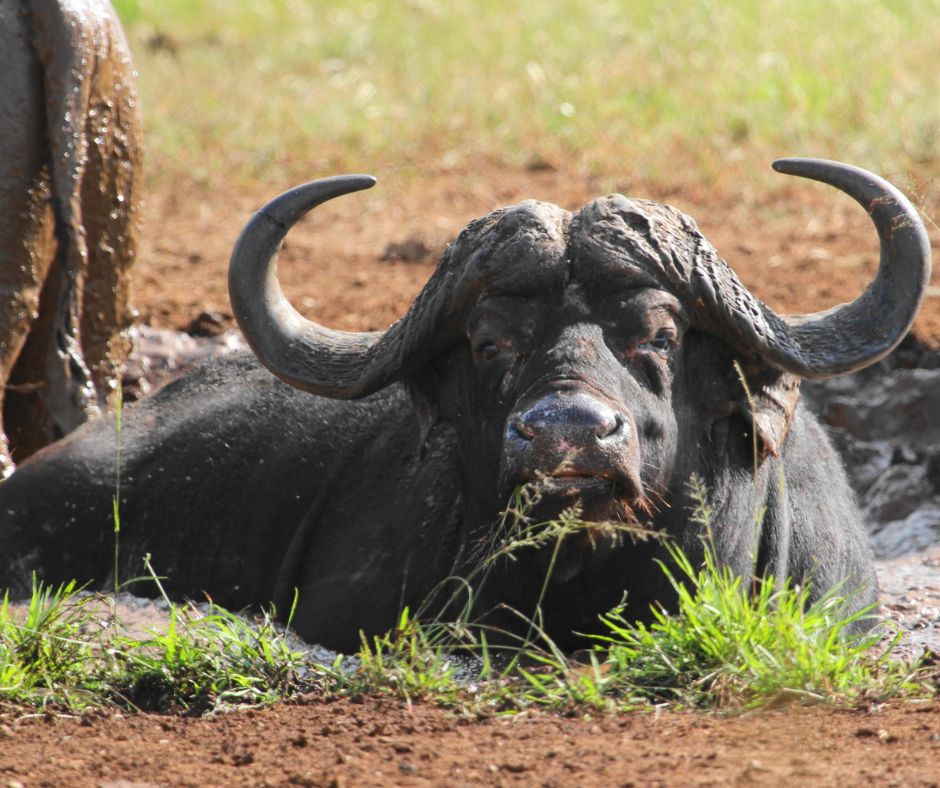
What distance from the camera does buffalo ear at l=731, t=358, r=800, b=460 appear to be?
14.9ft

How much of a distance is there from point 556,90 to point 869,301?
7.69 metres

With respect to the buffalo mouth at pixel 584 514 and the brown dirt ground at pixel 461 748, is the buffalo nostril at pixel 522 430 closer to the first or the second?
the buffalo mouth at pixel 584 514

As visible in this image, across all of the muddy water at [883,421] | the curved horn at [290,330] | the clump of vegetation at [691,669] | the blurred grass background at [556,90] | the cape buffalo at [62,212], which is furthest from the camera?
the blurred grass background at [556,90]

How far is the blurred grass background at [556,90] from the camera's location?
34.7 ft

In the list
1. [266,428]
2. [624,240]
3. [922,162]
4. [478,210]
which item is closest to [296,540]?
[266,428]

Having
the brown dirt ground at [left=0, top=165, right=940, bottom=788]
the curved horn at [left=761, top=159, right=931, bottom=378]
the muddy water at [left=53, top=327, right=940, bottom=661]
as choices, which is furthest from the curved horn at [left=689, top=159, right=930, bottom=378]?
the muddy water at [left=53, top=327, right=940, bottom=661]

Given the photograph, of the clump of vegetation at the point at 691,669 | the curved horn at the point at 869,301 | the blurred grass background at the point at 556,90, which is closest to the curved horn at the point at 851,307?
the curved horn at the point at 869,301

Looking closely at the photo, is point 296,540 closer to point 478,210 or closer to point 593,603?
point 593,603

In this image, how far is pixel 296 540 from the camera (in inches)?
216

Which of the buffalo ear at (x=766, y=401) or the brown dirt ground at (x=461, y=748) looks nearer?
the brown dirt ground at (x=461, y=748)

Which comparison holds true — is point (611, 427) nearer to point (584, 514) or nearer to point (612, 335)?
point (584, 514)

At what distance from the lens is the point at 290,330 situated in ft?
15.9

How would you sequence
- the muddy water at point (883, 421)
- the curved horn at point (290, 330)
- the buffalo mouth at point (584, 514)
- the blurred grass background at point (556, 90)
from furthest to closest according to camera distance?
the blurred grass background at point (556, 90) → the muddy water at point (883, 421) → the curved horn at point (290, 330) → the buffalo mouth at point (584, 514)

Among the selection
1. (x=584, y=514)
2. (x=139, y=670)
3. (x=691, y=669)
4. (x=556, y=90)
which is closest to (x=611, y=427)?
(x=584, y=514)
